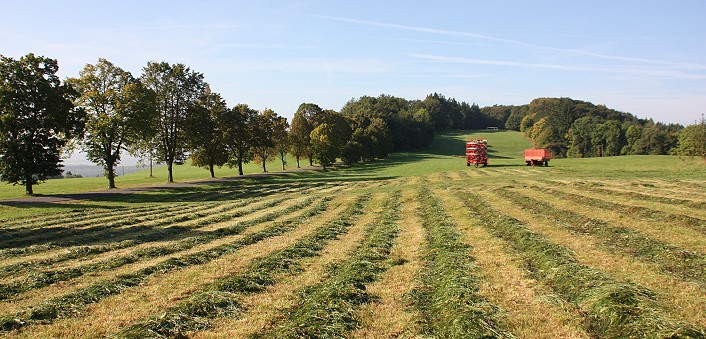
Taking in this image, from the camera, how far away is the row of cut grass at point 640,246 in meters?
8.56

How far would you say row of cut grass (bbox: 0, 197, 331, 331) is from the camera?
720 centimetres

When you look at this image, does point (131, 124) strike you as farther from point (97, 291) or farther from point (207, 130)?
point (97, 291)

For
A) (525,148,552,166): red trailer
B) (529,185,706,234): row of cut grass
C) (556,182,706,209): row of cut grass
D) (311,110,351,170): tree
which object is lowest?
(529,185,706,234): row of cut grass

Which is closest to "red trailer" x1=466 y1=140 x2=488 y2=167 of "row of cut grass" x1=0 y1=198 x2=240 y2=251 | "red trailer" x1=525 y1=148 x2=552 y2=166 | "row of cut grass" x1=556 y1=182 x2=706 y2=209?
"red trailer" x1=525 y1=148 x2=552 y2=166

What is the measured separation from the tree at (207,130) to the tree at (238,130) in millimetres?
762

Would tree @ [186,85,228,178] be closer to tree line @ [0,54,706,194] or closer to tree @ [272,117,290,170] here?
tree line @ [0,54,706,194]

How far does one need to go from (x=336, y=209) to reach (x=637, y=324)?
17.7 meters

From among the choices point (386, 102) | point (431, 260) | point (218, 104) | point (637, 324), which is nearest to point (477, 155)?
point (218, 104)

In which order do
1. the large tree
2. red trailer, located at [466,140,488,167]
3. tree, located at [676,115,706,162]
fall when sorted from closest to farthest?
1. the large tree
2. tree, located at [676,115,706,162]
3. red trailer, located at [466,140,488,167]

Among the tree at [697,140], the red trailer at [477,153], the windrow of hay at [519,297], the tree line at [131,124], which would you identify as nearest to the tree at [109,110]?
the tree line at [131,124]

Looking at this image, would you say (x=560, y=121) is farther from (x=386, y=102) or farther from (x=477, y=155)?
(x=477, y=155)

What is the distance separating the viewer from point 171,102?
4944 centimetres

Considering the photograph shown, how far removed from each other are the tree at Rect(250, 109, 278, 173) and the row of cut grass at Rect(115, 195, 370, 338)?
5235cm

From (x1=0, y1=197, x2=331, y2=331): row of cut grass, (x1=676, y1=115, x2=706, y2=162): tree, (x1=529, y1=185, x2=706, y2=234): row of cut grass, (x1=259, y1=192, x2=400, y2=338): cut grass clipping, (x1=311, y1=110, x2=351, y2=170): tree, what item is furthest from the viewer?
(x1=311, y1=110, x2=351, y2=170): tree
